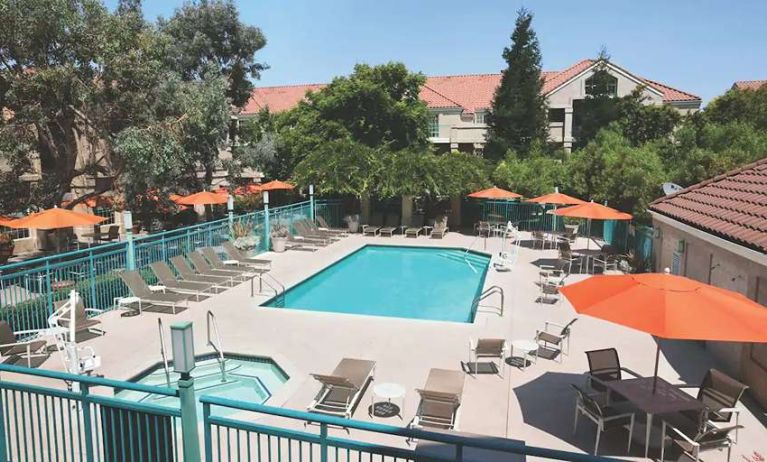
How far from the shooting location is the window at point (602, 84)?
129 feet

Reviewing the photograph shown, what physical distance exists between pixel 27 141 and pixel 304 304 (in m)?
10.2

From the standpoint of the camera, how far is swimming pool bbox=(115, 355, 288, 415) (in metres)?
8.84

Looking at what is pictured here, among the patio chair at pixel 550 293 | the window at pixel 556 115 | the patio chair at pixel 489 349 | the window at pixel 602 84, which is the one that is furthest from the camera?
the window at pixel 556 115

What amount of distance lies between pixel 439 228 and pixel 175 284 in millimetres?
14698

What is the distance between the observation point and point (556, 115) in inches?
1668

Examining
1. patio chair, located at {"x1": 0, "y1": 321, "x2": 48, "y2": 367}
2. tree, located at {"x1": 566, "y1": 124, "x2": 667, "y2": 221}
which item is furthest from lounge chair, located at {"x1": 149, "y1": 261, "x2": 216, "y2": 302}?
tree, located at {"x1": 566, "y1": 124, "x2": 667, "y2": 221}

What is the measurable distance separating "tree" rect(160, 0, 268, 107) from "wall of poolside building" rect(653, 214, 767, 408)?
29.9 m

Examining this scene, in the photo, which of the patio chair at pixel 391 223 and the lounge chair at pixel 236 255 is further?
the patio chair at pixel 391 223

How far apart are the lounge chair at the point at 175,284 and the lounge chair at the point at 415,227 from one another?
13056 millimetres

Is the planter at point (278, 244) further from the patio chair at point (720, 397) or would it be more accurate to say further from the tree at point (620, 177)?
the patio chair at point (720, 397)

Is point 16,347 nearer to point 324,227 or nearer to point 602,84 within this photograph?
point 324,227

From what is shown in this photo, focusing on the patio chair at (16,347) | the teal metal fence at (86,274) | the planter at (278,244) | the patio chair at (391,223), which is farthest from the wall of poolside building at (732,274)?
the patio chair at (391,223)

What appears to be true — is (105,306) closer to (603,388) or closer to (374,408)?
(374,408)

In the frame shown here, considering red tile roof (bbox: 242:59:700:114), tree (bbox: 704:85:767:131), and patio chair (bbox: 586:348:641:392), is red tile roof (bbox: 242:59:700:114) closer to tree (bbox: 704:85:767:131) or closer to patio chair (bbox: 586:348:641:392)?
tree (bbox: 704:85:767:131)
